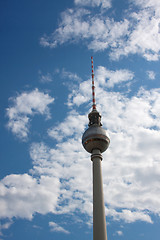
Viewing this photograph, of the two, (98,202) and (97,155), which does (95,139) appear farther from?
(98,202)

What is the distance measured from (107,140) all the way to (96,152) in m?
3.09

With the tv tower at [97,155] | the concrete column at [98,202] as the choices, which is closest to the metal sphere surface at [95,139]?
the tv tower at [97,155]

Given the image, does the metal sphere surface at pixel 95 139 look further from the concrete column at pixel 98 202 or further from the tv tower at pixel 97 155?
the concrete column at pixel 98 202

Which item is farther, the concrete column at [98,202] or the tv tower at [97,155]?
the tv tower at [97,155]

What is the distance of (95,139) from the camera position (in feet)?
152

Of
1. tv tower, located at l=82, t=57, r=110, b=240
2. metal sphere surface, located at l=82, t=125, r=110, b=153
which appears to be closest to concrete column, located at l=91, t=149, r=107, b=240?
tv tower, located at l=82, t=57, r=110, b=240

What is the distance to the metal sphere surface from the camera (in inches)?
1821

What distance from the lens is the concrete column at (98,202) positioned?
122 feet

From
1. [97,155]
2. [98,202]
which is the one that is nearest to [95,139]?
[97,155]

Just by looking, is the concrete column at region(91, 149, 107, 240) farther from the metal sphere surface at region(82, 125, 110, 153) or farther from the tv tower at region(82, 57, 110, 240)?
the metal sphere surface at region(82, 125, 110, 153)

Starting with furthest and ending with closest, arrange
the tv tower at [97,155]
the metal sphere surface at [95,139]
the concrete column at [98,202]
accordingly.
A: the metal sphere surface at [95,139], the tv tower at [97,155], the concrete column at [98,202]

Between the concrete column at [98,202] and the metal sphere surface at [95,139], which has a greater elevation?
the metal sphere surface at [95,139]

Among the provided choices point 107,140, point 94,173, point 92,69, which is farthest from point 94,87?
point 94,173

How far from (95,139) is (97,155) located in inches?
114
